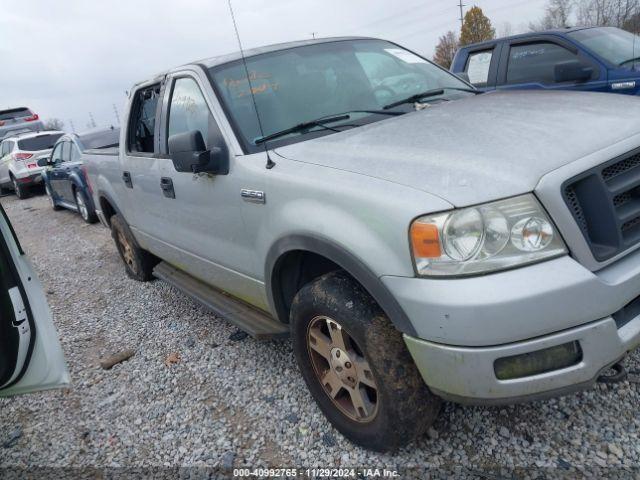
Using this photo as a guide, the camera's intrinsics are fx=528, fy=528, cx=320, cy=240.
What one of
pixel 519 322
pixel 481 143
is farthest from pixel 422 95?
pixel 519 322

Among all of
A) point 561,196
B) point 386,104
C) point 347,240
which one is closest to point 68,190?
point 386,104

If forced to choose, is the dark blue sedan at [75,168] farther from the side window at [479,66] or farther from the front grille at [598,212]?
the front grille at [598,212]

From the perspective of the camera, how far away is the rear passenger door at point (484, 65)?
6902 millimetres

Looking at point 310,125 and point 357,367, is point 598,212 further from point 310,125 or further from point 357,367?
point 310,125

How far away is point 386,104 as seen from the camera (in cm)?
315

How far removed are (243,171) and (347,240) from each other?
881 millimetres

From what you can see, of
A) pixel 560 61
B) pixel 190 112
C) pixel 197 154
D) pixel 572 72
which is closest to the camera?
pixel 197 154

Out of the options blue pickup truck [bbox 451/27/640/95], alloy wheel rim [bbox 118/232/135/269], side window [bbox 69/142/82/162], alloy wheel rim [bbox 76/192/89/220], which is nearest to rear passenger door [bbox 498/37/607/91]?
blue pickup truck [bbox 451/27/640/95]

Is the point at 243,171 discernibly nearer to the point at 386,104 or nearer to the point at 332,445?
the point at 386,104

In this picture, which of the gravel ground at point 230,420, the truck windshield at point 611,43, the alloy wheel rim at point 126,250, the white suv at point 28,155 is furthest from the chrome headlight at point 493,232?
the white suv at point 28,155

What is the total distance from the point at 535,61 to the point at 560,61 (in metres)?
0.35

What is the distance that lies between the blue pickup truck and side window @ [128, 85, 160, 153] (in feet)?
11.9

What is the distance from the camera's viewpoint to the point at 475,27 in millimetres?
43375

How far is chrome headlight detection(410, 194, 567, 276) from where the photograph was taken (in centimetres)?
187
